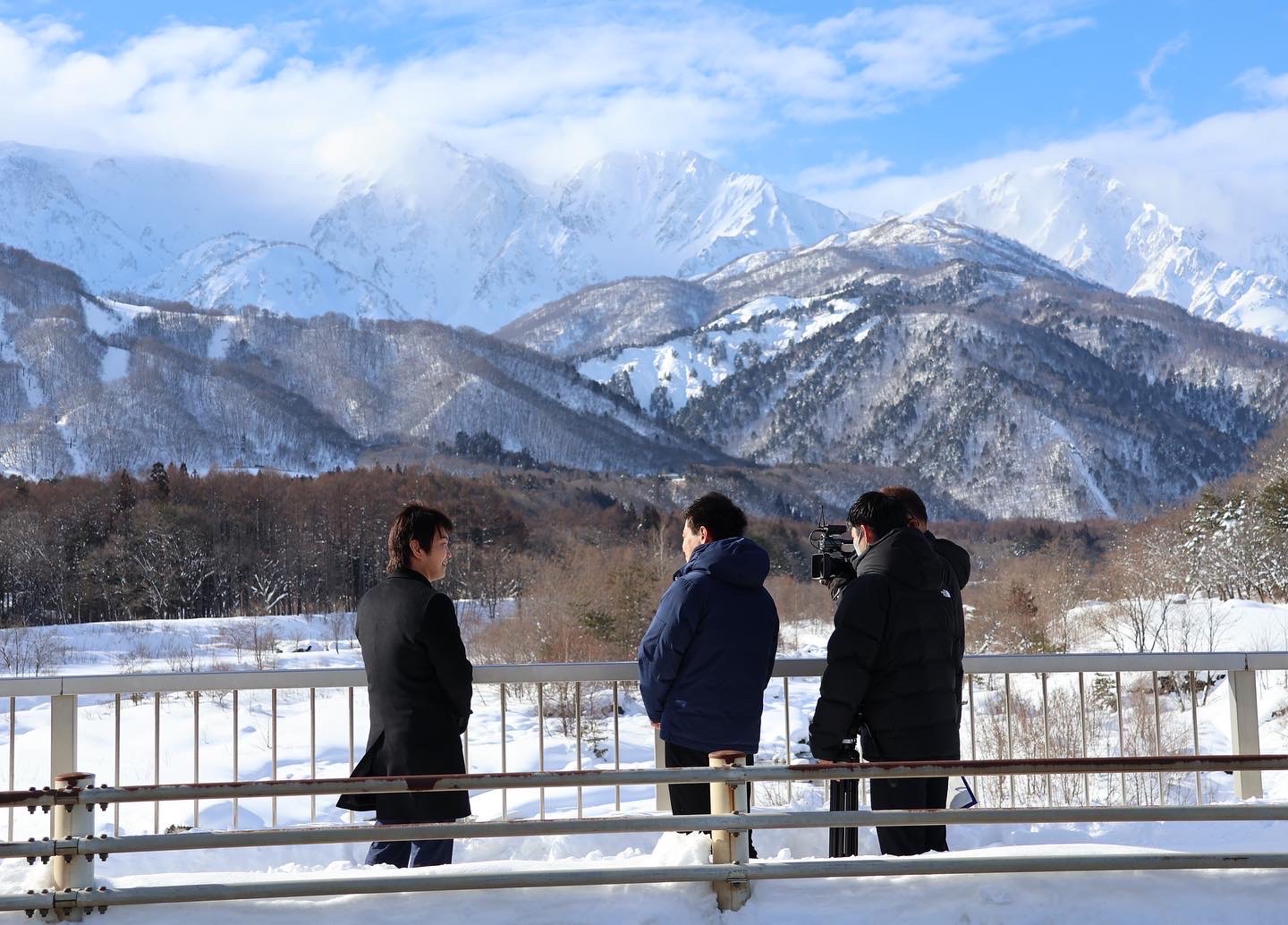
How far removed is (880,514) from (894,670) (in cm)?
64

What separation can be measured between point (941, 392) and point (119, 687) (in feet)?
596

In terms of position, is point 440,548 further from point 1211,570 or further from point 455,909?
point 1211,570

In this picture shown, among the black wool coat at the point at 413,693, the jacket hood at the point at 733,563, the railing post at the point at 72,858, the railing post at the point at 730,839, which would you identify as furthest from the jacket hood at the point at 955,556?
the railing post at the point at 72,858

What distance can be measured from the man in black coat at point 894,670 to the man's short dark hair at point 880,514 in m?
0.07

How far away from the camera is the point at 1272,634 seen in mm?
33031

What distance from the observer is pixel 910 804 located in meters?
5.00

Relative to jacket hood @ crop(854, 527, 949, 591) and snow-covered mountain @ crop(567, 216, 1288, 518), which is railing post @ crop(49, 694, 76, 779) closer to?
jacket hood @ crop(854, 527, 949, 591)

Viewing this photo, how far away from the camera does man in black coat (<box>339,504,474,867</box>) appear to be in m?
4.87

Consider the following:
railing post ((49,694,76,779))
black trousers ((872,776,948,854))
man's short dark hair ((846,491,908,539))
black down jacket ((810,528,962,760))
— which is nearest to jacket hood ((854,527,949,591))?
black down jacket ((810,528,962,760))

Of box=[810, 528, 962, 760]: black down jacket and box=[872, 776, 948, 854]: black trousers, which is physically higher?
box=[810, 528, 962, 760]: black down jacket

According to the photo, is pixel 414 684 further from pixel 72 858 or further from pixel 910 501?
pixel 910 501

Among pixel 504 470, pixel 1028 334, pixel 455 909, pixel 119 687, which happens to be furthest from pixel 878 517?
→ pixel 1028 334

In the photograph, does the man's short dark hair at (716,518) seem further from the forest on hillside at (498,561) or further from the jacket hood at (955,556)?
the forest on hillside at (498,561)

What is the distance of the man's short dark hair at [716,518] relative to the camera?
5.39 meters
